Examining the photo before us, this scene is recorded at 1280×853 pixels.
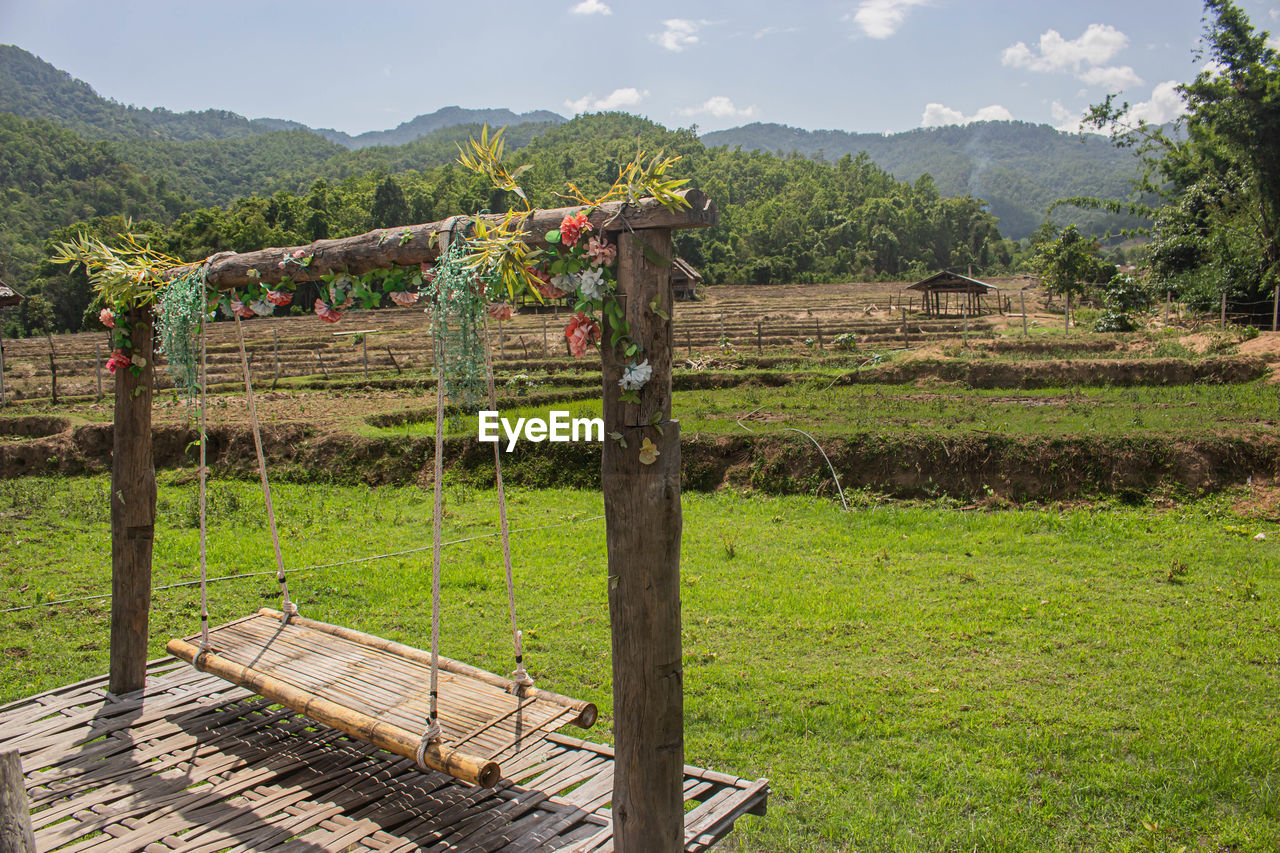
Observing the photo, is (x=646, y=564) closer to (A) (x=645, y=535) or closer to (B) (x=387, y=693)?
(A) (x=645, y=535)

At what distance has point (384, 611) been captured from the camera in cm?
657

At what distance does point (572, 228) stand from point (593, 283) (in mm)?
213

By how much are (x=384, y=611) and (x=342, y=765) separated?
2563mm

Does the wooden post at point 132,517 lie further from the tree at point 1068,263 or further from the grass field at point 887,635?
the tree at point 1068,263

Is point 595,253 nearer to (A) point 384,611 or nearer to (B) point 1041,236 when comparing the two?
(A) point 384,611

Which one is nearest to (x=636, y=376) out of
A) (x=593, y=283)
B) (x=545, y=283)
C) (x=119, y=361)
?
(x=593, y=283)

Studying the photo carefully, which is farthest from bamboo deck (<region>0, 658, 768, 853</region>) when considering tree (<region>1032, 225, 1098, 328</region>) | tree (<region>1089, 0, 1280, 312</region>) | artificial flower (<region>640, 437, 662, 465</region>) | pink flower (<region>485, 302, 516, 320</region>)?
tree (<region>1032, 225, 1098, 328</region>)

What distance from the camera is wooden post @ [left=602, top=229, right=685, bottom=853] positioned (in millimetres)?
2836

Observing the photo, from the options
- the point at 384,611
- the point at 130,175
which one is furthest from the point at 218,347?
the point at 130,175

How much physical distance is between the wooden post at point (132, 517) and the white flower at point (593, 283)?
3.54 meters

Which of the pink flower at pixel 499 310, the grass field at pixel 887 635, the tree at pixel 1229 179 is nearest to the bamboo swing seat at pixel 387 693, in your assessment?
the grass field at pixel 887 635

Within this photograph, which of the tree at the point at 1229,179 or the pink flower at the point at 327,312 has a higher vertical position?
the tree at the point at 1229,179

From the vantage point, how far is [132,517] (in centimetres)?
488

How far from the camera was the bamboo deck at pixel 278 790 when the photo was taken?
3.50 m
